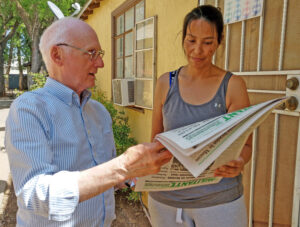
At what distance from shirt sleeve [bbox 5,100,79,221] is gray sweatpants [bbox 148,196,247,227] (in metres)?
0.63

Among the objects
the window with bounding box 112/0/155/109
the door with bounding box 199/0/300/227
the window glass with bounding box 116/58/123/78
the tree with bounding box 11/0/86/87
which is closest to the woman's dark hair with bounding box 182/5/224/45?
the door with bounding box 199/0/300/227

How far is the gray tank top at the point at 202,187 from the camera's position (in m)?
1.31

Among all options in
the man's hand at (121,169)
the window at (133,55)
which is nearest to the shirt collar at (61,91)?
the man's hand at (121,169)

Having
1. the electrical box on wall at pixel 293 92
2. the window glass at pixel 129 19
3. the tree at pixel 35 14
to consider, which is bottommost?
the electrical box on wall at pixel 293 92

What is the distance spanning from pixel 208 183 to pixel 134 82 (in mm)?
3228

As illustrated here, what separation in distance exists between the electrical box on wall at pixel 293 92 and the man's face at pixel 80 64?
1.13 meters

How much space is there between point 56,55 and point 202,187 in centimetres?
91

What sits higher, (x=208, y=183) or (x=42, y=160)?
(x=42, y=160)

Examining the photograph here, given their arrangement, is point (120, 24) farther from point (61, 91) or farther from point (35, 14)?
point (35, 14)

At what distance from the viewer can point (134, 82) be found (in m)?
4.30

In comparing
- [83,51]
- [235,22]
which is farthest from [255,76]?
[83,51]

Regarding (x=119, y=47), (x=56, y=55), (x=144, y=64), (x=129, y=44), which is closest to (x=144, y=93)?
(x=144, y=64)

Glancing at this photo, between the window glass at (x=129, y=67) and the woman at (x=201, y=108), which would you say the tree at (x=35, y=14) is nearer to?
the window glass at (x=129, y=67)

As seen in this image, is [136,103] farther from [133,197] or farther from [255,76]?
[255,76]
